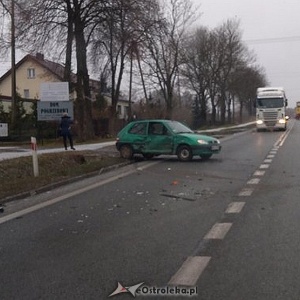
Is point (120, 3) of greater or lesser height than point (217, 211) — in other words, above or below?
above

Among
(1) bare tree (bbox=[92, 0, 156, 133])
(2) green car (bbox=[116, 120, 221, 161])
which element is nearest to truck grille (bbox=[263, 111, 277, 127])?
(1) bare tree (bbox=[92, 0, 156, 133])

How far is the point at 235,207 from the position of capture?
896cm

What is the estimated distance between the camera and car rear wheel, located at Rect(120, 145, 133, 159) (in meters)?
18.8

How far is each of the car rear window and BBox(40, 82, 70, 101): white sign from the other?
7828 mm

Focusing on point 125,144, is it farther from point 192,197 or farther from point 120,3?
point 120,3

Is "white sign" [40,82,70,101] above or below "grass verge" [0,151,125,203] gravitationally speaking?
above

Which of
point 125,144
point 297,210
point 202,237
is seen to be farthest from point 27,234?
point 125,144

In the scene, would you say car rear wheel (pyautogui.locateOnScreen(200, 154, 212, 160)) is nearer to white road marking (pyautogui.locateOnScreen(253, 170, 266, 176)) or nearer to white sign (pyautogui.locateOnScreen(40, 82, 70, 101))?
white road marking (pyautogui.locateOnScreen(253, 170, 266, 176))

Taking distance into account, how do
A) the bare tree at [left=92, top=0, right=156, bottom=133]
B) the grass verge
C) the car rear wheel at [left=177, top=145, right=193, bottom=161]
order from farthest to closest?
the bare tree at [left=92, top=0, right=156, bottom=133] → the car rear wheel at [left=177, top=145, right=193, bottom=161] → the grass verge

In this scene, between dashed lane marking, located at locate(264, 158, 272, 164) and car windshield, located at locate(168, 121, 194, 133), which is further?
car windshield, located at locate(168, 121, 194, 133)

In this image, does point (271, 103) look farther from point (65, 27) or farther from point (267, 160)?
point (267, 160)

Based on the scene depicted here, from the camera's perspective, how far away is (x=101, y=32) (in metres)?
31.9

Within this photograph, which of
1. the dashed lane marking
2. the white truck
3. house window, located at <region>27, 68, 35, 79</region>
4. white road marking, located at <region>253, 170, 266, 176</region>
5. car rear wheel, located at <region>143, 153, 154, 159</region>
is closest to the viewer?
white road marking, located at <region>253, 170, 266, 176</region>

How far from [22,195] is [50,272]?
5.54 meters
